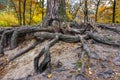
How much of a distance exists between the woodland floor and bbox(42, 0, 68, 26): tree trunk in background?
3.83 feet

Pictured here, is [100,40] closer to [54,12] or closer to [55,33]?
[55,33]

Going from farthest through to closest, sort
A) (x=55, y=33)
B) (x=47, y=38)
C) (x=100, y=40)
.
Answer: (x=47, y=38), (x=55, y=33), (x=100, y=40)

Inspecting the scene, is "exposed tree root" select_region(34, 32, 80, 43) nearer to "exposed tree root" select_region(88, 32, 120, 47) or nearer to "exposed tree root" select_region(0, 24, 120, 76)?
"exposed tree root" select_region(0, 24, 120, 76)

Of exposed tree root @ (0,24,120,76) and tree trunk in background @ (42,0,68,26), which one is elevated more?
tree trunk in background @ (42,0,68,26)

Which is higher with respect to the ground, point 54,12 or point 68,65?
point 54,12

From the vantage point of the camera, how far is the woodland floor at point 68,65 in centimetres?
612

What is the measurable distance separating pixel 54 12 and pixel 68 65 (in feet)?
10.6

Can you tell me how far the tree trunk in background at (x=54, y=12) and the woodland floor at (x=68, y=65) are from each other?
117 cm

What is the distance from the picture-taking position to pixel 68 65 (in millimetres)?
6508

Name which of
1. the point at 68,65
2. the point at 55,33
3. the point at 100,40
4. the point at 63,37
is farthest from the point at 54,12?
the point at 68,65

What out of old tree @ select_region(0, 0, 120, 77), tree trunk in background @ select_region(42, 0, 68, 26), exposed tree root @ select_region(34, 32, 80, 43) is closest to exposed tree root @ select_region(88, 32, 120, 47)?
old tree @ select_region(0, 0, 120, 77)

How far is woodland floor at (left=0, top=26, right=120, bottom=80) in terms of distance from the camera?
241 inches

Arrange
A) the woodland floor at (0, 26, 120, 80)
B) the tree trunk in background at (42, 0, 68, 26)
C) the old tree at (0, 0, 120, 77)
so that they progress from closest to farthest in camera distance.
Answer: the woodland floor at (0, 26, 120, 80), the old tree at (0, 0, 120, 77), the tree trunk in background at (42, 0, 68, 26)

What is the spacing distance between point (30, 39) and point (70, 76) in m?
3.83
